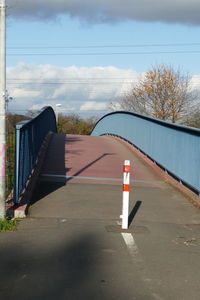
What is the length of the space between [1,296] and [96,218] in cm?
391

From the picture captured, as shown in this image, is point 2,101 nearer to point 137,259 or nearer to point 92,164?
point 137,259

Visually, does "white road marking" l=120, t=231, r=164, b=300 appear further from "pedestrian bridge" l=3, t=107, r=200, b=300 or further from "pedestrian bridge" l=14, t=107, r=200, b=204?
"pedestrian bridge" l=14, t=107, r=200, b=204

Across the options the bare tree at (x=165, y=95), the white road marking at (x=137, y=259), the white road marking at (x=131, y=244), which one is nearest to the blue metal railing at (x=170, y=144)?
the white road marking at (x=131, y=244)

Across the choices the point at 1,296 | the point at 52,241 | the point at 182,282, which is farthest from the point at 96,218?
the point at 1,296

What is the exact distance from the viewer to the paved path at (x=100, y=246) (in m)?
5.26

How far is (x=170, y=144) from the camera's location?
42.7 feet

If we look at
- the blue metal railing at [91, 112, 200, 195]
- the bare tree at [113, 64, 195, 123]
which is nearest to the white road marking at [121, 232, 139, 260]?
the blue metal railing at [91, 112, 200, 195]

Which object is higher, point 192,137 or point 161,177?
point 192,137

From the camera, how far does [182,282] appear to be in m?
5.54

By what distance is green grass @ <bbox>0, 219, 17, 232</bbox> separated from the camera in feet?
25.4

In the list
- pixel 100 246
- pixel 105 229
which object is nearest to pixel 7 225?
pixel 105 229

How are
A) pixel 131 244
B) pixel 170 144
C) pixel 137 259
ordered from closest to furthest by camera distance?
pixel 137 259, pixel 131 244, pixel 170 144

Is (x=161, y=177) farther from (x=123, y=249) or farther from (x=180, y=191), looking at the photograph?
(x=123, y=249)

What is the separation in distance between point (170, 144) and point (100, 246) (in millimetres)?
6487
